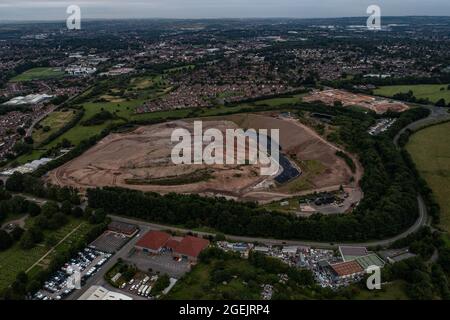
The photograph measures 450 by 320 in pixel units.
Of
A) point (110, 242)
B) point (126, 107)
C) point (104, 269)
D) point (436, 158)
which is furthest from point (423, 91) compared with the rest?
point (104, 269)

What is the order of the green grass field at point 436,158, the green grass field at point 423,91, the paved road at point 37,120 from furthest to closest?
the green grass field at point 423,91, the paved road at point 37,120, the green grass field at point 436,158

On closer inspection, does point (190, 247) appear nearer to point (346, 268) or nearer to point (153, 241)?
point (153, 241)

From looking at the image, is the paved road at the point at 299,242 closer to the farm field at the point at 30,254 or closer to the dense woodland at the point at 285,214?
the dense woodland at the point at 285,214

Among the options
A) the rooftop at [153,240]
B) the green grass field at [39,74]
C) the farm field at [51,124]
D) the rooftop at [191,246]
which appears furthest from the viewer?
the green grass field at [39,74]

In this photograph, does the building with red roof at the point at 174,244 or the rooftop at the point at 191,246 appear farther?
the building with red roof at the point at 174,244

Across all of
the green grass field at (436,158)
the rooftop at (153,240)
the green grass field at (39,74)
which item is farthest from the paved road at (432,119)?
the green grass field at (39,74)

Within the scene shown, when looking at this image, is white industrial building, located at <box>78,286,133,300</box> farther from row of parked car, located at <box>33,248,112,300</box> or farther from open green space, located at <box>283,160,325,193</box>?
open green space, located at <box>283,160,325,193</box>

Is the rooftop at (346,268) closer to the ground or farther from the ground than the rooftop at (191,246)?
closer to the ground
